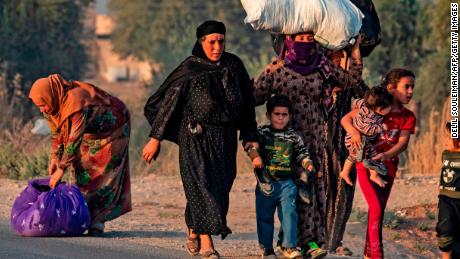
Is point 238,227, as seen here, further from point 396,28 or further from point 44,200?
point 396,28

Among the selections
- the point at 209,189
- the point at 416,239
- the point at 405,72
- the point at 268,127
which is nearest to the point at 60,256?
the point at 209,189

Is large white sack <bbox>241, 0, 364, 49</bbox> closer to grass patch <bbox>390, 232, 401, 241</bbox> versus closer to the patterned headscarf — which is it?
the patterned headscarf

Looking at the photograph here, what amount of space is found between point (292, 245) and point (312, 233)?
1.00 feet

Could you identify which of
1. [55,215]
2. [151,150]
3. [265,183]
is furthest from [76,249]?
[265,183]

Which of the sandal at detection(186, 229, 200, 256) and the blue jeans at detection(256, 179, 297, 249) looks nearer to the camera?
the blue jeans at detection(256, 179, 297, 249)

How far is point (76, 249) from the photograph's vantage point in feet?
34.8

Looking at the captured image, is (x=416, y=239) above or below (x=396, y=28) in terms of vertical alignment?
below

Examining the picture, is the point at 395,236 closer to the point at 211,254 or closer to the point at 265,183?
the point at 265,183

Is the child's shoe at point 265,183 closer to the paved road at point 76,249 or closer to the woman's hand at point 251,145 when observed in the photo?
the woman's hand at point 251,145

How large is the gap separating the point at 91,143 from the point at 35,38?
1045 inches

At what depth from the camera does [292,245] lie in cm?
1038

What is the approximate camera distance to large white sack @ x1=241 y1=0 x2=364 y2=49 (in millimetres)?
10508

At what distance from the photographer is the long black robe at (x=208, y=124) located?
1023 cm

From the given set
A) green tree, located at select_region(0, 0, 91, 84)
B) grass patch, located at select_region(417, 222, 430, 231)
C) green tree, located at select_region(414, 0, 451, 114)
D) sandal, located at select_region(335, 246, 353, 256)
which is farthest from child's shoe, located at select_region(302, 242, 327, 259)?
green tree, located at select_region(0, 0, 91, 84)
